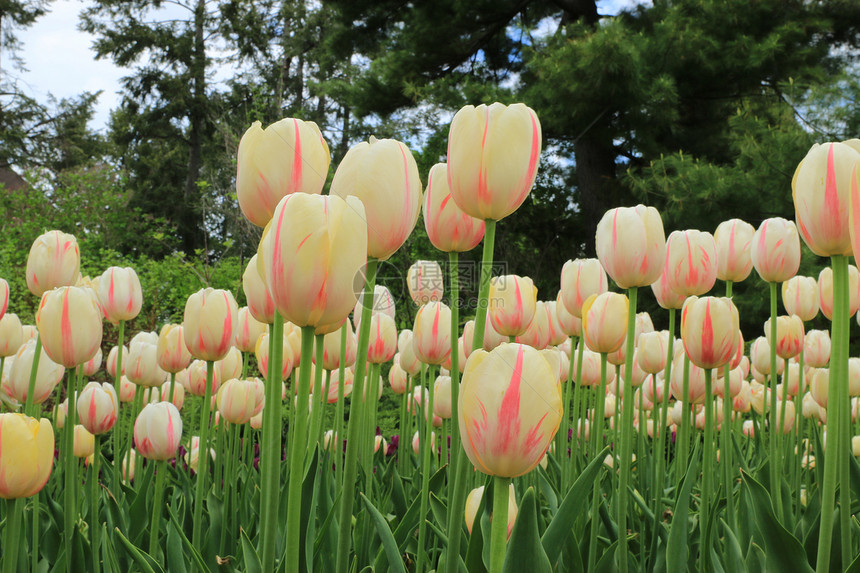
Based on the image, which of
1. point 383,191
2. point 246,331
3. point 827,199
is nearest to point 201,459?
point 246,331

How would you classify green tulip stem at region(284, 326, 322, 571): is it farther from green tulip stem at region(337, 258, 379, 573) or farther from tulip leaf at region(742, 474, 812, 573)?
tulip leaf at region(742, 474, 812, 573)

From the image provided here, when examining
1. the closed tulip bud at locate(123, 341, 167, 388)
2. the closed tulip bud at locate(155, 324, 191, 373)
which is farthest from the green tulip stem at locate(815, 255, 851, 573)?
the closed tulip bud at locate(123, 341, 167, 388)

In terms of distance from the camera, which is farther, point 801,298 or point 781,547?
point 801,298

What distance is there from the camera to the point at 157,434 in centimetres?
148

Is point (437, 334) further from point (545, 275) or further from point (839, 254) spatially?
point (545, 275)

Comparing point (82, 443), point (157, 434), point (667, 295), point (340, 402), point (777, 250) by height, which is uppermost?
point (777, 250)

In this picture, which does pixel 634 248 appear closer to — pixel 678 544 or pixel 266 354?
pixel 678 544

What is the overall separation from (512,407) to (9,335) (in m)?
1.49

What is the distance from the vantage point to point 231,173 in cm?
1148

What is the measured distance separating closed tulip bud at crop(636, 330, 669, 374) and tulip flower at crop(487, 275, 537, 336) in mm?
709

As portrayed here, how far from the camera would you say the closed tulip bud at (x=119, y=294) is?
5.60ft

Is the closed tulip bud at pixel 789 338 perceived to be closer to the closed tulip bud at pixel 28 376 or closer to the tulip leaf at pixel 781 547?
the tulip leaf at pixel 781 547

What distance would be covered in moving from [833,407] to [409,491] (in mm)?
1236

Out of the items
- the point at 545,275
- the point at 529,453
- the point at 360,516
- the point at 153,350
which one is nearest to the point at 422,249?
the point at 545,275
